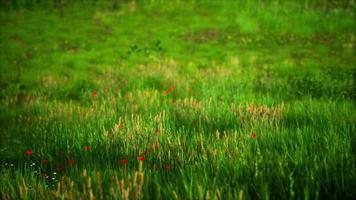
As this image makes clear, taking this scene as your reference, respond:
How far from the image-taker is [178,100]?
5625 millimetres

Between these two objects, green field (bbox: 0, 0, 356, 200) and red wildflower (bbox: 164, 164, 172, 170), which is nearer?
green field (bbox: 0, 0, 356, 200)

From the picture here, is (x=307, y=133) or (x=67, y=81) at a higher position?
(x=307, y=133)

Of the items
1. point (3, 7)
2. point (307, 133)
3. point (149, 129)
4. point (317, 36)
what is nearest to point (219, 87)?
point (149, 129)

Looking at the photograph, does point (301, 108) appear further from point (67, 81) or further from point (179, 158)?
point (67, 81)

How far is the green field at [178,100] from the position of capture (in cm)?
229

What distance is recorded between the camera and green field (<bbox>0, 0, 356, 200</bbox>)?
90.0 inches

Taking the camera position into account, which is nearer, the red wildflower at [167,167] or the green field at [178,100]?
the green field at [178,100]

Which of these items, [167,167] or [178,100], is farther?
[178,100]

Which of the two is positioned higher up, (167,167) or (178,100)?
(167,167)

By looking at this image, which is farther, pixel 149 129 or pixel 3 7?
pixel 3 7

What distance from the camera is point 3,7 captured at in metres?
30.1

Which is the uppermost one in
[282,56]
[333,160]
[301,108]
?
[333,160]

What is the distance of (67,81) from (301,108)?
7900 millimetres

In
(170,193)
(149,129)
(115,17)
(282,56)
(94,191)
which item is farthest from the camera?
(115,17)
